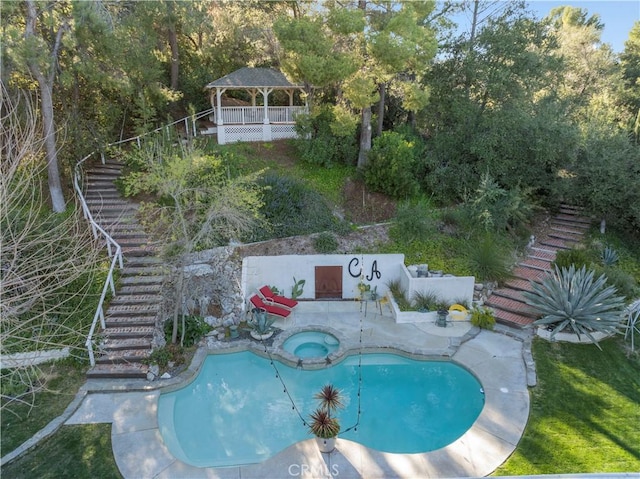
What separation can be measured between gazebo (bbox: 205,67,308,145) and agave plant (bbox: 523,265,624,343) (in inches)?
458

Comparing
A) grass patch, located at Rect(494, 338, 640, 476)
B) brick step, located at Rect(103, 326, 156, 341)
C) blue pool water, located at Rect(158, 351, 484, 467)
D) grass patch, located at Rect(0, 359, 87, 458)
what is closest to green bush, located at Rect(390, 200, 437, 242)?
blue pool water, located at Rect(158, 351, 484, 467)

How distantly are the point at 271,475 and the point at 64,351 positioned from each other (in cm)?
587

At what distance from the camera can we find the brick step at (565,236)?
1515 centimetres

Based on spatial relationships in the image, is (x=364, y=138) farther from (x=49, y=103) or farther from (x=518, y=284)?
(x=49, y=103)

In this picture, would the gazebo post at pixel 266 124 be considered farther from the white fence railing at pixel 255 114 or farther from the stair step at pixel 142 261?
the stair step at pixel 142 261

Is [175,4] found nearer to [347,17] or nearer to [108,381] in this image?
[347,17]

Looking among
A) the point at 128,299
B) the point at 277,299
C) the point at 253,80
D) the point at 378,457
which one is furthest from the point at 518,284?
the point at 253,80

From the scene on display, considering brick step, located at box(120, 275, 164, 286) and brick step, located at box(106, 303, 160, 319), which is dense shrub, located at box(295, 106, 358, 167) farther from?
brick step, located at box(106, 303, 160, 319)

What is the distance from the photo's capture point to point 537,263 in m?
14.1

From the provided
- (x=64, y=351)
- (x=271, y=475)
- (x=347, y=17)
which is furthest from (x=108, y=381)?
(x=347, y=17)

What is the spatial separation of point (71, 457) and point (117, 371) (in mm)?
2211

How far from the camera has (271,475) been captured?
273 inches

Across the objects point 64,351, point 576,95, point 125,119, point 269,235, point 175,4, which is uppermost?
point 175,4

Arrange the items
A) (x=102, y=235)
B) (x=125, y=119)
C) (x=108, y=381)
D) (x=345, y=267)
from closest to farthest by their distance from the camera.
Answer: (x=108, y=381) < (x=102, y=235) < (x=345, y=267) < (x=125, y=119)
